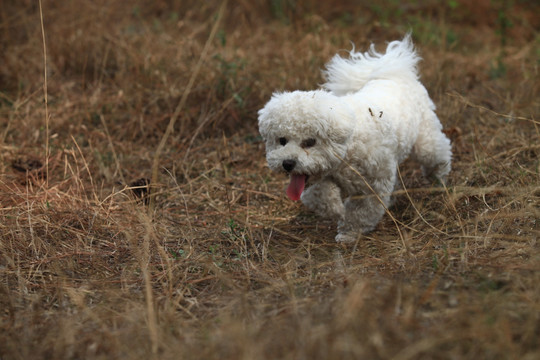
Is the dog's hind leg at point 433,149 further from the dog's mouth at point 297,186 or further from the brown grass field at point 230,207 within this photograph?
the dog's mouth at point 297,186

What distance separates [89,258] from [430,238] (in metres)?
2.00

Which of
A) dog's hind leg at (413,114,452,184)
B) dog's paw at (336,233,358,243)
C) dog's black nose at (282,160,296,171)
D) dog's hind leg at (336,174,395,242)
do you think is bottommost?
dog's paw at (336,233,358,243)

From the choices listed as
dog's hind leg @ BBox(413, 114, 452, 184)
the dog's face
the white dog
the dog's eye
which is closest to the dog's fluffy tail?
the white dog

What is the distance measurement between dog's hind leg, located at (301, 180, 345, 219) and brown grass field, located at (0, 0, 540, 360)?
0.20 meters

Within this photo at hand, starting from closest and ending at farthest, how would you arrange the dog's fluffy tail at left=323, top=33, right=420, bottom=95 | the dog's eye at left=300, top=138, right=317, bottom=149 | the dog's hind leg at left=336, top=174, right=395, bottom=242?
the dog's eye at left=300, top=138, right=317, bottom=149
the dog's hind leg at left=336, top=174, right=395, bottom=242
the dog's fluffy tail at left=323, top=33, right=420, bottom=95

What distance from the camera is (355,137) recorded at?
3.43 meters

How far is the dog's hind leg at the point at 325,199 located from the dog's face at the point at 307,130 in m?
0.30

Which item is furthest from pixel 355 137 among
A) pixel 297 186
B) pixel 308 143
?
pixel 297 186

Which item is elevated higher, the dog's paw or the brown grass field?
the brown grass field

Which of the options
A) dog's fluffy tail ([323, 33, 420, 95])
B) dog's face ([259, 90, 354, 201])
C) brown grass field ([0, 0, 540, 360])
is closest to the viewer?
→ brown grass field ([0, 0, 540, 360])

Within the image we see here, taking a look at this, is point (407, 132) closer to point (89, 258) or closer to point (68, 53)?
point (89, 258)

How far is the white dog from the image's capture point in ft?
10.7

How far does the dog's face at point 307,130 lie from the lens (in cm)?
321

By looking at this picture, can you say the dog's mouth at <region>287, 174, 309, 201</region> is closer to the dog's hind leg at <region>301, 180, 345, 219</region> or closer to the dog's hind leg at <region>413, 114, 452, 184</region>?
the dog's hind leg at <region>301, 180, 345, 219</region>
